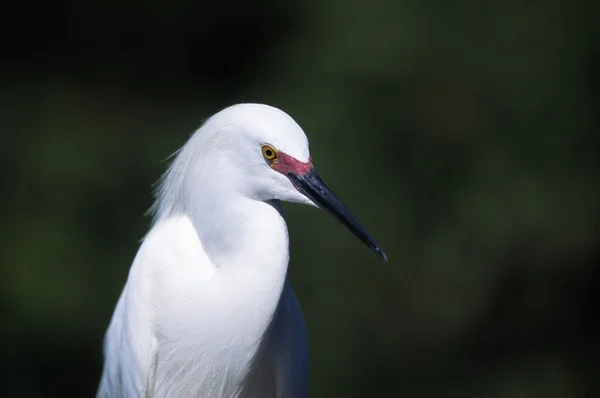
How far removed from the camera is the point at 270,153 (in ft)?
4.30

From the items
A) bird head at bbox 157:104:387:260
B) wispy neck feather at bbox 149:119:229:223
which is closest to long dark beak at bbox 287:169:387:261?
bird head at bbox 157:104:387:260

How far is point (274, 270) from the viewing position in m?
1.35

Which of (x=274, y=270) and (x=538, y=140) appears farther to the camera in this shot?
(x=538, y=140)

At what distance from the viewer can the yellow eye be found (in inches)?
51.3

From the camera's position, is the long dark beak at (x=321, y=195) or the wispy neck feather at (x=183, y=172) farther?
the wispy neck feather at (x=183, y=172)

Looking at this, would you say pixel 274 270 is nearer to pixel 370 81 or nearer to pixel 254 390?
pixel 254 390

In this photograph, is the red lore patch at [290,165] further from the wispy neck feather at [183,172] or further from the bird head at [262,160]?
the wispy neck feather at [183,172]

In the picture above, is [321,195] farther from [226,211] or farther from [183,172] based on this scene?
[183,172]

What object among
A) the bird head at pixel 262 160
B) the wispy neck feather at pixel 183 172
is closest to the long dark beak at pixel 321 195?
the bird head at pixel 262 160

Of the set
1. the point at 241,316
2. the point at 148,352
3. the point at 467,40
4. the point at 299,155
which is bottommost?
the point at 148,352

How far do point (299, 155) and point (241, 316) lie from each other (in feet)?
0.98

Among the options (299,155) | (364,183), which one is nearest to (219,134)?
(299,155)

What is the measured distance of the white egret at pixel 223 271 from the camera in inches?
52.6

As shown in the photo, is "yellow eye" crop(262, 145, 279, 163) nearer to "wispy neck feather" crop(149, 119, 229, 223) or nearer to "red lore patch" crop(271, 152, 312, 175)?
"red lore patch" crop(271, 152, 312, 175)
